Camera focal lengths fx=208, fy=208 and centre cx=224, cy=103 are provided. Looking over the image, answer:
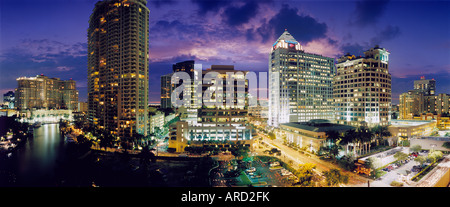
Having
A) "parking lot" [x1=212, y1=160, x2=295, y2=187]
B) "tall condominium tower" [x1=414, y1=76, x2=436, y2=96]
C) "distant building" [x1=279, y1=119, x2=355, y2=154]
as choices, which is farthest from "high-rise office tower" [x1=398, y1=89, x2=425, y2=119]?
"parking lot" [x1=212, y1=160, x2=295, y2=187]

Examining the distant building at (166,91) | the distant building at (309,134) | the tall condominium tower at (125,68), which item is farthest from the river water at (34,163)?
the distant building at (166,91)

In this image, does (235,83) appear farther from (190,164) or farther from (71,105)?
(71,105)

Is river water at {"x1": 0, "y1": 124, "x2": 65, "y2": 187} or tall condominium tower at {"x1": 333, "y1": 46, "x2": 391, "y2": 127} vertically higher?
tall condominium tower at {"x1": 333, "y1": 46, "x2": 391, "y2": 127}

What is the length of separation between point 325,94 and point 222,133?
3338 centimetres

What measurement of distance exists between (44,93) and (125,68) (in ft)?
214

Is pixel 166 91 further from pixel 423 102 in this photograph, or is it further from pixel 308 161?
pixel 423 102

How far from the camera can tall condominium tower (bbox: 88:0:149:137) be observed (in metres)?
34.6

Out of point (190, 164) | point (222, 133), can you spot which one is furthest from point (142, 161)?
point (222, 133)

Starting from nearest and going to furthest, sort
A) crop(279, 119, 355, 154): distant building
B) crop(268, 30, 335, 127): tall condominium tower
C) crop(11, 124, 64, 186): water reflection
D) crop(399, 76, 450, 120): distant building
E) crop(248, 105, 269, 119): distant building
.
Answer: crop(11, 124, 64, 186): water reflection, crop(279, 119, 355, 154): distant building, crop(268, 30, 335, 127): tall condominium tower, crop(399, 76, 450, 120): distant building, crop(248, 105, 269, 119): distant building

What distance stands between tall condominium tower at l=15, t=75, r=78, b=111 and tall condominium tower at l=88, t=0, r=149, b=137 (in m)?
51.9

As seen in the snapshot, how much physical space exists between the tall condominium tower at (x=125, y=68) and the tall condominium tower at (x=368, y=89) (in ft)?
121

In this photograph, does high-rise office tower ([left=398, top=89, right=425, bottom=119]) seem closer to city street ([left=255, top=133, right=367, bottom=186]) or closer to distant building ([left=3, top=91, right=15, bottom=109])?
city street ([left=255, top=133, right=367, bottom=186])

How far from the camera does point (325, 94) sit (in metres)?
51.5
